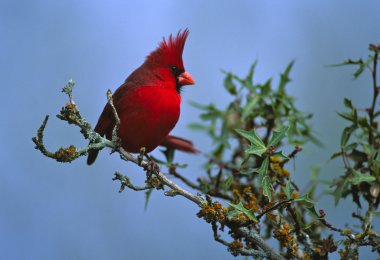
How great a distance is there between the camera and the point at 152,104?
2451mm

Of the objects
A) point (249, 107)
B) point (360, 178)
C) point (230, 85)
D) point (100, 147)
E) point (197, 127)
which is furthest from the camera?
point (197, 127)

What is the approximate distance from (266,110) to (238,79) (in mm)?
218

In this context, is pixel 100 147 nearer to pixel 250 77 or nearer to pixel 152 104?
pixel 152 104

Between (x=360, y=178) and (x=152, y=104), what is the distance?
0.97 meters

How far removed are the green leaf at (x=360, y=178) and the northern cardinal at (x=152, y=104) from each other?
2.86 feet

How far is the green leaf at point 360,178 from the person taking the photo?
5.98ft

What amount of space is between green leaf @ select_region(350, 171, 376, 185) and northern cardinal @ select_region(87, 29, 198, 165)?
871 millimetres

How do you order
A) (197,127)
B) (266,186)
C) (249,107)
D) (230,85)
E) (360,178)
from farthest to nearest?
(197,127), (230,85), (249,107), (360,178), (266,186)

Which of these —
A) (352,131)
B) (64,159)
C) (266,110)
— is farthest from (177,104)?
(64,159)

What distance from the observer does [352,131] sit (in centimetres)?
204

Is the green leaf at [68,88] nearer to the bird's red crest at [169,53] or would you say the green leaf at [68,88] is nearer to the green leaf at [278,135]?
the green leaf at [278,135]

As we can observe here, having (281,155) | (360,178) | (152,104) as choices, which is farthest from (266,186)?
(152,104)

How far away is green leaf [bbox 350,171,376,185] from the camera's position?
5.98 ft

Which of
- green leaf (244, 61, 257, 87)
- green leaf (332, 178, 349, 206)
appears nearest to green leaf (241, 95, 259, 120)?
green leaf (244, 61, 257, 87)
